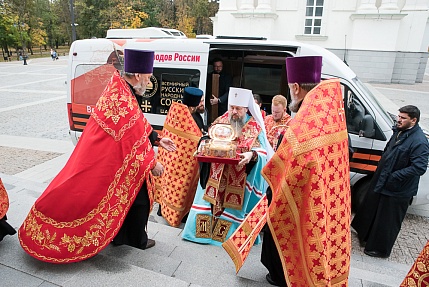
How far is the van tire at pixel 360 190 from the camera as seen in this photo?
16.8 feet

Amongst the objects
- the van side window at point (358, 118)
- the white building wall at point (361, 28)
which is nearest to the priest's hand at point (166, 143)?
the van side window at point (358, 118)

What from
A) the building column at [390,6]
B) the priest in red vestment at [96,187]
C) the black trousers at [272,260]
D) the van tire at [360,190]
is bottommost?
the van tire at [360,190]

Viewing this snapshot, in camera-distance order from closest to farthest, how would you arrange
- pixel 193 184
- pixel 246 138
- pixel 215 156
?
pixel 215 156 → pixel 246 138 → pixel 193 184

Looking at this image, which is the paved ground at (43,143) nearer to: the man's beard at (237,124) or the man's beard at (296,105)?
the man's beard at (296,105)

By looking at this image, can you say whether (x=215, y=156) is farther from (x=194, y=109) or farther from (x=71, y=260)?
(x=71, y=260)

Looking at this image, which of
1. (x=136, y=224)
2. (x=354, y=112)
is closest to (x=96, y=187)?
(x=136, y=224)

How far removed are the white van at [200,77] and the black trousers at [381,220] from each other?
0.87 meters

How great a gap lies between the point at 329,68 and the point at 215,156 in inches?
109

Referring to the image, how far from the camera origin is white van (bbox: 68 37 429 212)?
4.95 m

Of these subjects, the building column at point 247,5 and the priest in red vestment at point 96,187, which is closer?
the priest in red vestment at point 96,187

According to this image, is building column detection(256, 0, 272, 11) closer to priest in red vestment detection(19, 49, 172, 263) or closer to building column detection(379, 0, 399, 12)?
building column detection(379, 0, 399, 12)

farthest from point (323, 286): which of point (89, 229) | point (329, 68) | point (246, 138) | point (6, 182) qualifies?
point (6, 182)

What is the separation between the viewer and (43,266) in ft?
9.59

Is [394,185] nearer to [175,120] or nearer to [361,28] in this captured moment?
[175,120]
